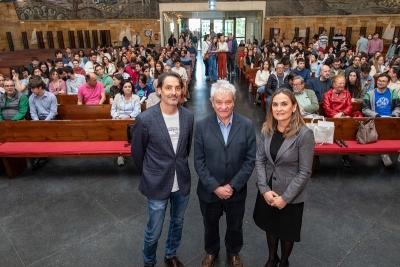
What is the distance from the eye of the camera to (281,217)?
8.31ft

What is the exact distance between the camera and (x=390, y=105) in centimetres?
512

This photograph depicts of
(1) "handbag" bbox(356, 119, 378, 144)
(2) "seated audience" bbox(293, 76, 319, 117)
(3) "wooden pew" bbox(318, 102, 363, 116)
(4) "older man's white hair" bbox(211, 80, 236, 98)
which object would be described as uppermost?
(4) "older man's white hair" bbox(211, 80, 236, 98)

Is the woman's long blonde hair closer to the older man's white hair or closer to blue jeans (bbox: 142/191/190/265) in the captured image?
the older man's white hair

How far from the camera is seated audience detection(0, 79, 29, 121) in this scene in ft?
17.6

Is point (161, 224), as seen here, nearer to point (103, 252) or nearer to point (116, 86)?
point (103, 252)

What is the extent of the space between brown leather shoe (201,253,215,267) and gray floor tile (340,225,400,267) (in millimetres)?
1244

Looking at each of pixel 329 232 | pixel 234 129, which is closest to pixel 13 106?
pixel 234 129

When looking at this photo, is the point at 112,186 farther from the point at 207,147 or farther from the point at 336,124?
the point at 336,124

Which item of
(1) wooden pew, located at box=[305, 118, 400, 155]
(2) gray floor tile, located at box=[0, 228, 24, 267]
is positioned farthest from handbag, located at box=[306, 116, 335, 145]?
(2) gray floor tile, located at box=[0, 228, 24, 267]

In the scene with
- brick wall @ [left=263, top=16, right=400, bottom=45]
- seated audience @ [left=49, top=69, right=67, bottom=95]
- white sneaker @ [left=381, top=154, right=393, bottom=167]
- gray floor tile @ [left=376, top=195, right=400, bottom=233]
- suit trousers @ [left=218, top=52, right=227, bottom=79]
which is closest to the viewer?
gray floor tile @ [left=376, top=195, right=400, bottom=233]

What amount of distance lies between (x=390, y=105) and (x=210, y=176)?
4145 millimetres

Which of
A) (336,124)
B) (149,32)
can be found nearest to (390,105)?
(336,124)

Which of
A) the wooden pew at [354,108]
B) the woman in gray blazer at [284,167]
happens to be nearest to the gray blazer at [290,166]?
the woman in gray blazer at [284,167]

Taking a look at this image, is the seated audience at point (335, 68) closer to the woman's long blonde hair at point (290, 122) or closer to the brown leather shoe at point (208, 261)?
the woman's long blonde hair at point (290, 122)
